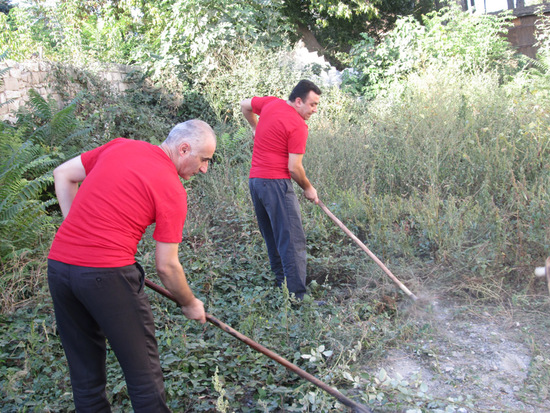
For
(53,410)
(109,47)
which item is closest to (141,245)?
(53,410)

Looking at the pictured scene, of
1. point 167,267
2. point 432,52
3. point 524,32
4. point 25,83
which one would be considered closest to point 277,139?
point 167,267

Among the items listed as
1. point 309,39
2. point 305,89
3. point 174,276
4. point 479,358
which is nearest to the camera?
point 174,276

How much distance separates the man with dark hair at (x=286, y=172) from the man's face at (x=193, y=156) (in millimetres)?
1702

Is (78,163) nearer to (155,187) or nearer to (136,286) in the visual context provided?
(155,187)

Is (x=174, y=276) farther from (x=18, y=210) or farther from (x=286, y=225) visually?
(x=18, y=210)

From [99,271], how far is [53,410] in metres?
1.42

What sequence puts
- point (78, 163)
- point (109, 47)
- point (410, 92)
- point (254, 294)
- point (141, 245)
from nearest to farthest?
point (78, 163) < point (254, 294) < point (141, 245) < point (410, 92) < point (109, 47)

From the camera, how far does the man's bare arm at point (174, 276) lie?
7.48ft

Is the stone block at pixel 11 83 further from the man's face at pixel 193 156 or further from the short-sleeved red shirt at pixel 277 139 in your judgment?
the man's face at pixel 193 156

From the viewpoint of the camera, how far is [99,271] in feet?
7.15

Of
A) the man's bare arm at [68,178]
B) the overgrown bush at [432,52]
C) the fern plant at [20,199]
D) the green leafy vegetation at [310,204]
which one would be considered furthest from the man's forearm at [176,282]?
the overgrown bush at [432,52]

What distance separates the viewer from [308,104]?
4156 mm

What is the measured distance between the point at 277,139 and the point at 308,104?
43 centimetres

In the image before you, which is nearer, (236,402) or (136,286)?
(136,286)
